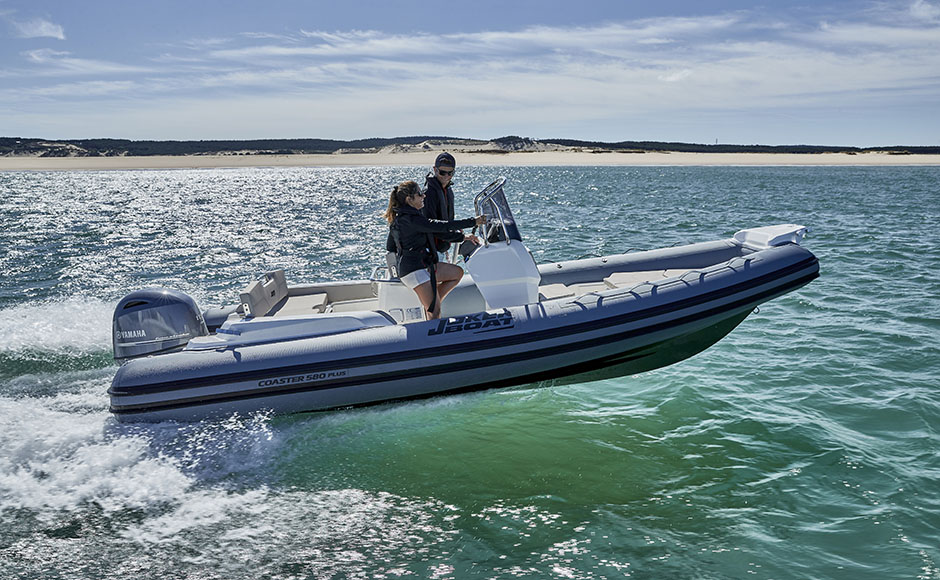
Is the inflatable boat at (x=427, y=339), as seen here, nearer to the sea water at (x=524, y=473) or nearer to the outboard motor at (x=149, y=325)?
the outboard motor at (x=149, y=325)

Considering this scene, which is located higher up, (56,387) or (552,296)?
(552,296)

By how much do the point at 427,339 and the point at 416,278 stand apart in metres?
0.46

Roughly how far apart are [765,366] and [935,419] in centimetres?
146

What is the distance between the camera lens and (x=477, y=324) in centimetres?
480

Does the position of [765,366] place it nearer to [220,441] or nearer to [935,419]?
[935,419]

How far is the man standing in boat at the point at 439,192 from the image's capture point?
16.4 feet

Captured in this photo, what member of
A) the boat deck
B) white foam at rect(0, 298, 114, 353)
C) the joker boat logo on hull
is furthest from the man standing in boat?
white foam at rect(0, 298, 114, 353)

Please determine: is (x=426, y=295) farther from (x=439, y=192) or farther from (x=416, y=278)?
(x=439, y=192)

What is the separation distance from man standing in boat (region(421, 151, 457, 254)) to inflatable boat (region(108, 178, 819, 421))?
1.11 ft

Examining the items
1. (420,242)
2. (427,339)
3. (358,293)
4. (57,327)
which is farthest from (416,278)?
(57,327)

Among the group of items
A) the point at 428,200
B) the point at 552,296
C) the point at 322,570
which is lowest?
the point at 322,570

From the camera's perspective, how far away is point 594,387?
598cm

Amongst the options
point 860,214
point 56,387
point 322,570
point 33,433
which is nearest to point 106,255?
point 56,387

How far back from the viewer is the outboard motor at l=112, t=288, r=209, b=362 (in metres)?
5.03
